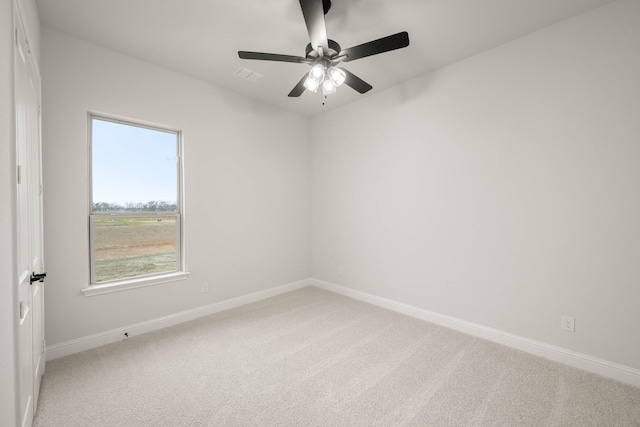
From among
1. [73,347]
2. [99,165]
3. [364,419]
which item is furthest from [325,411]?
[99,165]

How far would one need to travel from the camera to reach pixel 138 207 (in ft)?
9.80

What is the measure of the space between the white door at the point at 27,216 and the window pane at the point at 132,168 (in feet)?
2.30

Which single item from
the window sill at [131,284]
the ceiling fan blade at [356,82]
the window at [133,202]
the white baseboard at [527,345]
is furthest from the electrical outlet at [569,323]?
the window at [133,202]

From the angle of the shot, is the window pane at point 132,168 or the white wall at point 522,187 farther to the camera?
the window pane at point 132,168

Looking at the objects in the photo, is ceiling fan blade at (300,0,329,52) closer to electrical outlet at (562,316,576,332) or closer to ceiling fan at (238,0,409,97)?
ceiling fan at (238,0,409,97)

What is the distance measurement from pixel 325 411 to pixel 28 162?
8.07 ft

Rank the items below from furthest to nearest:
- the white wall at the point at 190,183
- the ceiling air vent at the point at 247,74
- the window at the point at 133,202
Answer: the ceiling air vent at the point at 247,74
the window at the point at 133,202
the white wall at the point at 190,183

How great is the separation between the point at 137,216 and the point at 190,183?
0.66 meters

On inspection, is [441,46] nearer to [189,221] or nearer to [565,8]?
[565,8]

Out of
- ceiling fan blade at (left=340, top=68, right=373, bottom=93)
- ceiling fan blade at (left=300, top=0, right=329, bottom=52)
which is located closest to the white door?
ceiling fan blade at (left=300, top=0, right=329, bottom=52)

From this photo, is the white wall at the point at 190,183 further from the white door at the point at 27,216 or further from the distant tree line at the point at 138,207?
the white door at the point at 27,216

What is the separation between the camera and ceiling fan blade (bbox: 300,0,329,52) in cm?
170

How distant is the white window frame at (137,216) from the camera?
2.66 m

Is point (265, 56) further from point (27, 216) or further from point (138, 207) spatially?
point (138, 207)
